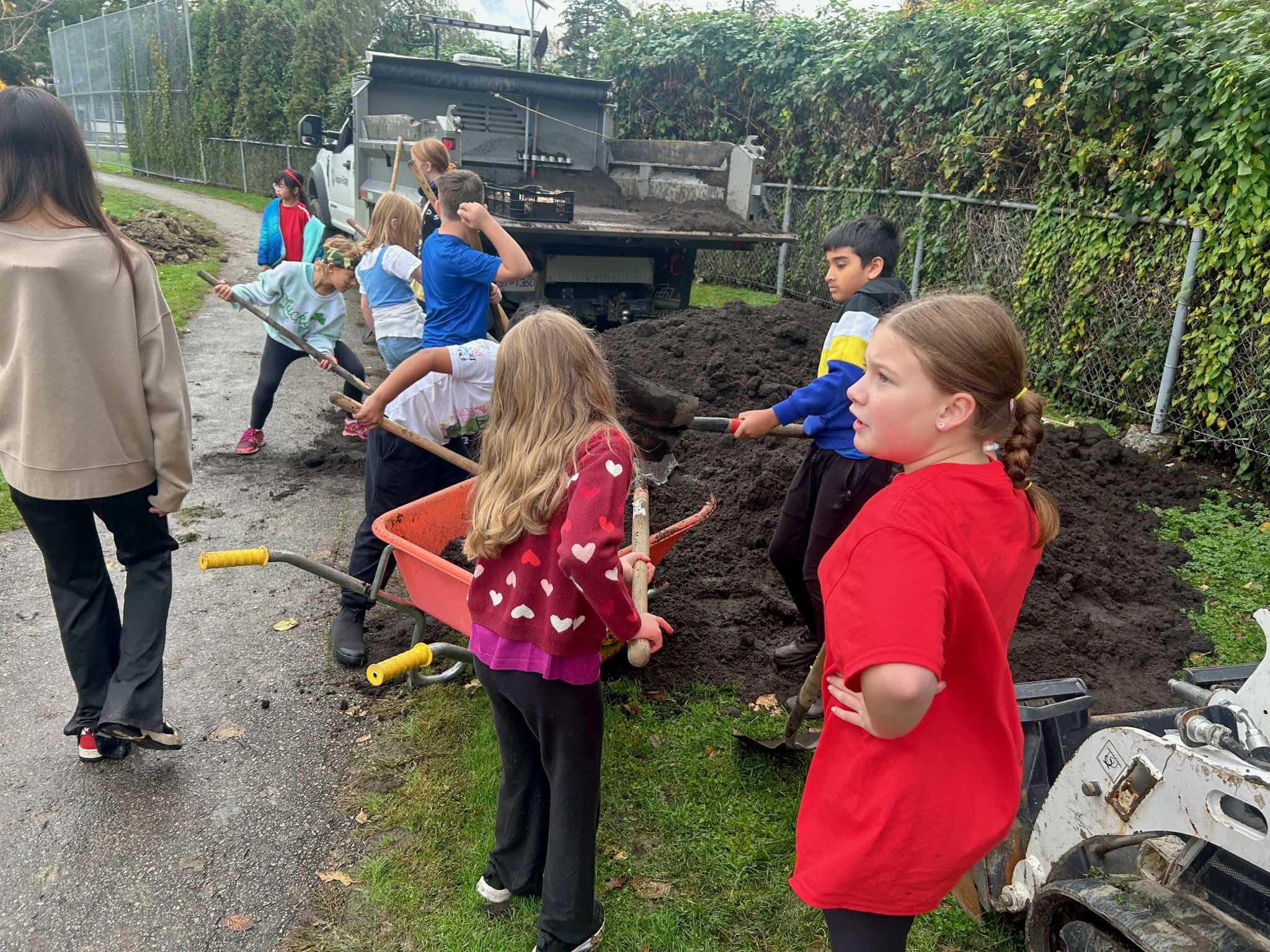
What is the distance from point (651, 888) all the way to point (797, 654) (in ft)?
4.61

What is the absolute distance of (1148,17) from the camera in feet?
22.9

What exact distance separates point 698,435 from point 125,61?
28.9m

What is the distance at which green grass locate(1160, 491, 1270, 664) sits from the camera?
440 centimetres

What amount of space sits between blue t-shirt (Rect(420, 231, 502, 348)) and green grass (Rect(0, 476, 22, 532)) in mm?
2708

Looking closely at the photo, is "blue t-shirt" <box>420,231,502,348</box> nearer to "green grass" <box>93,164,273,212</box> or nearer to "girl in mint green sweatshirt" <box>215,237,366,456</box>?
"girl in mint green sweatshirt" <box>215,237,366,456</box>

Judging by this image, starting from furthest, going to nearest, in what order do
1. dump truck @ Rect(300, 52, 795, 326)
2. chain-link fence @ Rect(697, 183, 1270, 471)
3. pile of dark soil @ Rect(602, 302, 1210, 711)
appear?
dump truck @ Rect(300, 52, 795, 326)
chain-link fence @ Rect(697, 183, 1270, 471)
pile of dark soil @ Rect(602, 302, 1210, 711)

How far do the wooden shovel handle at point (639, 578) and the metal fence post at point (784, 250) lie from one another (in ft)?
36.0

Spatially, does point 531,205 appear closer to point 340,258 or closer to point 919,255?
point 340,258

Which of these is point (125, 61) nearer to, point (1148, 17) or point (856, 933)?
point (1148, 17)

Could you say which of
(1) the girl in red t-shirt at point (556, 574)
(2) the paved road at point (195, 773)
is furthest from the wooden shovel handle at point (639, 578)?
(2) the paved road at point (195, 773)

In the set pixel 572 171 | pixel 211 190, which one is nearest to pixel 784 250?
pixel 572 171

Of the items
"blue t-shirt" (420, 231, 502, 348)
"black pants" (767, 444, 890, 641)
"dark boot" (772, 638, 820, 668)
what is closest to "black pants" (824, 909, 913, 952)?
"black pants" (767, 444, 890, 641)

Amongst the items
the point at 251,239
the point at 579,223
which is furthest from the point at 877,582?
the point at 251,239

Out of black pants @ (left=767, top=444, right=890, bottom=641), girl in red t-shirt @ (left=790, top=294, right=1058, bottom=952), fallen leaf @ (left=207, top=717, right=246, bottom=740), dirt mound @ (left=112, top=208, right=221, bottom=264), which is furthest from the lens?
dirt mound @ (left=112, top=208, right=221, bottom=264)
